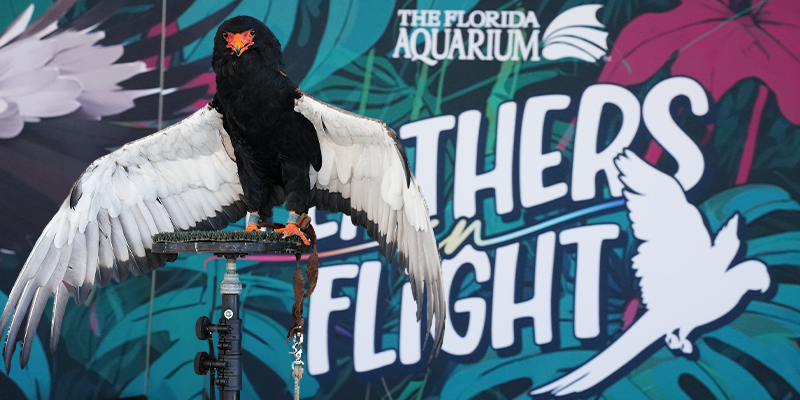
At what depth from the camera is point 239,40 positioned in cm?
173

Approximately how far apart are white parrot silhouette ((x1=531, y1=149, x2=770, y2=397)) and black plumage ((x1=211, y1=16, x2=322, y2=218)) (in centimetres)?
176

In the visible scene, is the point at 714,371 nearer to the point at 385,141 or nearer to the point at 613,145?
the point at 613,145

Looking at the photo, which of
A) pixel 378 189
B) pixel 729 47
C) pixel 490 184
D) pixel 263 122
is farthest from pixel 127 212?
pixel 729 47

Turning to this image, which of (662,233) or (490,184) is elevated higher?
(490,184)

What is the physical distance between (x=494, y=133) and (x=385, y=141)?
131 cm

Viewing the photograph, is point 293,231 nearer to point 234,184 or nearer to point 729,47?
point 234,184

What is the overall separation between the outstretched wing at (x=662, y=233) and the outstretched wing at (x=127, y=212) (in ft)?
6.22

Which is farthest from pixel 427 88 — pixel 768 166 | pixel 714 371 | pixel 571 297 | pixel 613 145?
pixel 714 371

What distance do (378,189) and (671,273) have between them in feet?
5.64

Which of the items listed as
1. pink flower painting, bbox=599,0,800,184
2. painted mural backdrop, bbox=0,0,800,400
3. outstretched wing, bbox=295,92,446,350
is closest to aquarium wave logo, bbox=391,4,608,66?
painted mural backdrop, bbox=0,0,800,400

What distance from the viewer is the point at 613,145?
3141mm

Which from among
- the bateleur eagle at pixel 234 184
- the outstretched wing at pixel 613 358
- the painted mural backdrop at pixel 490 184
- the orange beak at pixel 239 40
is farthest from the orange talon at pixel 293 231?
the outstretched wing at pixel 613 358

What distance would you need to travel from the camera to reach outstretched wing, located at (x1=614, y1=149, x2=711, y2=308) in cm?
309

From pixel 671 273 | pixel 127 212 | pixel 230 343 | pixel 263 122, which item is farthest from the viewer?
pixel 671 273
